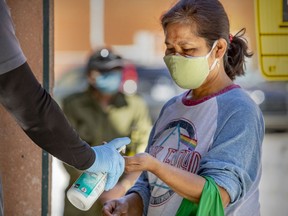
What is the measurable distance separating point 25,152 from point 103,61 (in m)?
1.37

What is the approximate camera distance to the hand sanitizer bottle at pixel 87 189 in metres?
2.60

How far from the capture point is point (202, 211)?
2.57 meters

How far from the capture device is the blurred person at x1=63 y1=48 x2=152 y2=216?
5133 millimetres

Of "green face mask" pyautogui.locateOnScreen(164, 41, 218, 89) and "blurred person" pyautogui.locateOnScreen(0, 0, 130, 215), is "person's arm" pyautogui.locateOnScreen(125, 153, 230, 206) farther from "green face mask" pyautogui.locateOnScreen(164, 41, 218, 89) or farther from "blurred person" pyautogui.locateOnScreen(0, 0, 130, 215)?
"green face mask" pyautogui.locateOnScreen(164, 41, 218, 89)

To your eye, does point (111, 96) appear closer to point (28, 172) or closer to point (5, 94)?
point (28, 172)

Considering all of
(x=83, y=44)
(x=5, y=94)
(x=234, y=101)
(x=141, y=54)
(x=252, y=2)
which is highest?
(x=5, y=94)

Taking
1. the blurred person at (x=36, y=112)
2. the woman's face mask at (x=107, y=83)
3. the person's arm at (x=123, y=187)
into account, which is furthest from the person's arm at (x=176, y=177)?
the woman's face mask at (x=107, y=83)

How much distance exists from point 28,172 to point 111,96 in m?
1.21

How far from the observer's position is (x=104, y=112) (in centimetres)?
519

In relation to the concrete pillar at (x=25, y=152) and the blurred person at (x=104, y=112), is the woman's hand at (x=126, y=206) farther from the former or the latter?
the blurred person at (x=104, y=112)

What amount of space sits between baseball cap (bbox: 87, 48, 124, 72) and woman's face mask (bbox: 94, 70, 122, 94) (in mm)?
57

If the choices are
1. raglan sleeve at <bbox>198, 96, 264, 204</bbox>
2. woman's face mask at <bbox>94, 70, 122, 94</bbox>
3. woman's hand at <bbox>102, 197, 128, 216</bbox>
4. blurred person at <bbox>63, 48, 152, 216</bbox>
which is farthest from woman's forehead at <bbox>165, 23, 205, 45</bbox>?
woman's face mask at <bbox>94, 70, 122, 94</bbox>

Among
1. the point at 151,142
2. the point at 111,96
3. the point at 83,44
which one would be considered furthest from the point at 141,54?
the point at 151,142

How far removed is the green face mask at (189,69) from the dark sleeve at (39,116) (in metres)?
0.56
